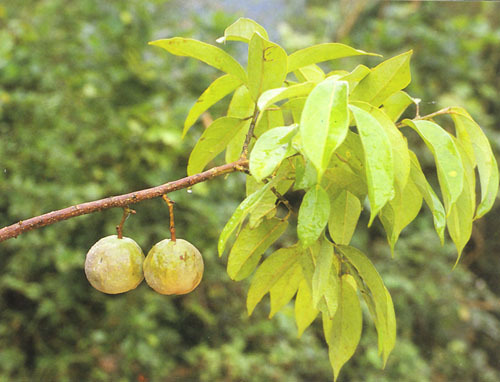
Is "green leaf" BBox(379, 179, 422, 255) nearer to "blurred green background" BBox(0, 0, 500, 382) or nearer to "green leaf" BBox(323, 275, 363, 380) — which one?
"green leaf" BBox(323, 275, 363, 380)

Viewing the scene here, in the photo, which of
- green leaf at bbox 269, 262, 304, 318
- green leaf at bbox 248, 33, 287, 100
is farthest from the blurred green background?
green leaf at bbox 248, 33, 287, 100

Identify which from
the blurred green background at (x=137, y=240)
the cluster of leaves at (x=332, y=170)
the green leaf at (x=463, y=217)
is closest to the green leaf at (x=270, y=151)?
the cluster of leaves at (x=332, y=170)

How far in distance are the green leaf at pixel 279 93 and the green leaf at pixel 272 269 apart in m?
0.20

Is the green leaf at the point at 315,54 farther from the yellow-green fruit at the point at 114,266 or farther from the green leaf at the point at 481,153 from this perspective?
the yellow-green fruit at the point at 114,266

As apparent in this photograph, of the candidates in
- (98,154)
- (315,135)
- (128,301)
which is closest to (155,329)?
(128,301)

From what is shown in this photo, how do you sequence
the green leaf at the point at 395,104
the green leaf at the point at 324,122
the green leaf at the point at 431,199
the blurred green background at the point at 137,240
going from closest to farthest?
the green leaf at the point at 324,122 < the green leaf at the point at 431,199 < the green leaf at the point at 395,104 < the blurred green background at the point at 137,240

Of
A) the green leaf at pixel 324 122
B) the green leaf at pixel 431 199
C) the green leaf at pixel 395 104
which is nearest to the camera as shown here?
the green leaf at pixel 324 122

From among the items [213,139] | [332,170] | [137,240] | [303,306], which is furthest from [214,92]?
[137,240]

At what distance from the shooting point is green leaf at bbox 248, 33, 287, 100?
0.48 metres

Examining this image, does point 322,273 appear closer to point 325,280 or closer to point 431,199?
point 325,280

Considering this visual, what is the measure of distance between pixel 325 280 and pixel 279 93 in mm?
178

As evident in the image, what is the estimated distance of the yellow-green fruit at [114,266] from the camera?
50 cm

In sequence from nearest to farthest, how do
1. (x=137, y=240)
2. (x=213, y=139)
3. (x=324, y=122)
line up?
(x=324, y=122), (x=213, y=139), (x=137, y=240)

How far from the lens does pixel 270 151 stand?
385 mm
